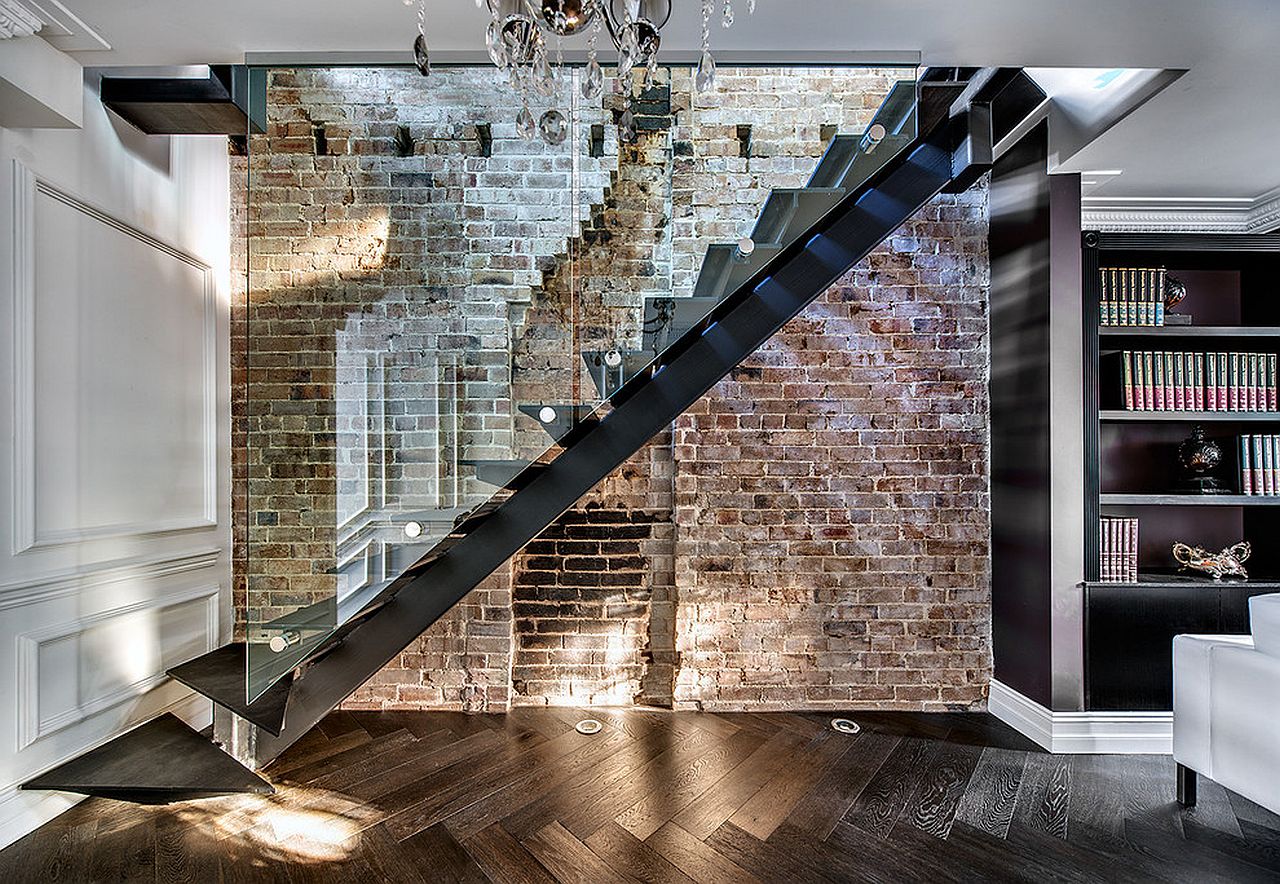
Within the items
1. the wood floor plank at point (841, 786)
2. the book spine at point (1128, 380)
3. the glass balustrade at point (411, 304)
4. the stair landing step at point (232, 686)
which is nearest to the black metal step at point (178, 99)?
the glass balustrade at point (411, 304)

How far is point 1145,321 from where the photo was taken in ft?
10.6

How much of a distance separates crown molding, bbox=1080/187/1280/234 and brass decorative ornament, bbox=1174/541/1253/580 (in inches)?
60.9

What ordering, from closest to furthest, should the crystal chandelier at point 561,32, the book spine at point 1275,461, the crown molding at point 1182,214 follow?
the crystal chandelier at point 561,32
the book spine at point 1275,461
the crown molding at point 1182,214

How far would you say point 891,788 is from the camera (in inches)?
104

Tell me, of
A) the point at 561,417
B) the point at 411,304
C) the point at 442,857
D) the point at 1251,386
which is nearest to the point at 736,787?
the point at 442,857

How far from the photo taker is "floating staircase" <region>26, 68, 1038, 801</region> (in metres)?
2.39

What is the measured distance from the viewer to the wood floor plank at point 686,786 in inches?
93.8

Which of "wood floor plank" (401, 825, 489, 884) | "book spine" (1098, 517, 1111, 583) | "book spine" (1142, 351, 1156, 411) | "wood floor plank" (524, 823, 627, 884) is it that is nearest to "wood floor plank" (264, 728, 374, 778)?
"wood floor plank" (401, 825, 489, 884)

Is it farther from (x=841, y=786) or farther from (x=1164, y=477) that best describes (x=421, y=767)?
(x=1164, y=477)

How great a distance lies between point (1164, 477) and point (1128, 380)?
62 cm

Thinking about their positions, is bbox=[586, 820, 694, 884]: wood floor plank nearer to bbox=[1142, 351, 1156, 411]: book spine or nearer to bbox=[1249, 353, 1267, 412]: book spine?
bbox=[1142, 351, 1156, 411]: book spine

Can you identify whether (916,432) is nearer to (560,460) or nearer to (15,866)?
(560,460)

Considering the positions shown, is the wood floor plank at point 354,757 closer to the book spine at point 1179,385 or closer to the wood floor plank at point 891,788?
the wood floor plank at point 891,788

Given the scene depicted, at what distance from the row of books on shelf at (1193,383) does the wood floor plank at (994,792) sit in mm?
1691
